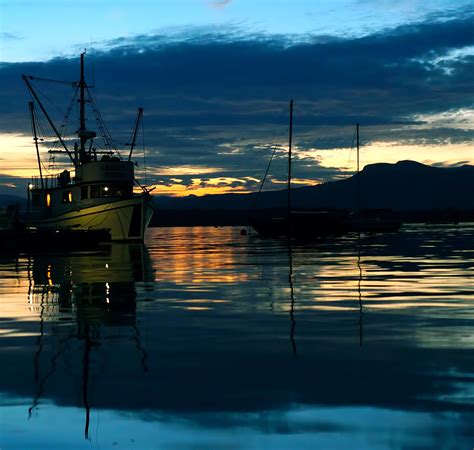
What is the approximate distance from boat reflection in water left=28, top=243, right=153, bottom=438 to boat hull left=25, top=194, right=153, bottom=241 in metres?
37.3

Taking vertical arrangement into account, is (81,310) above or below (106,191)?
below

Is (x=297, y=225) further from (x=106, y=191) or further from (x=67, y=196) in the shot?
(x=67, y=196)

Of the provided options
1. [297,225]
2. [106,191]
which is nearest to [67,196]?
[106,191]

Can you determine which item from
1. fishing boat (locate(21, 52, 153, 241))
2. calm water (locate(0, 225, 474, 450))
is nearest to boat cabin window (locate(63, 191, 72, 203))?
fishing boat (locate(21, 52, 153, 241))

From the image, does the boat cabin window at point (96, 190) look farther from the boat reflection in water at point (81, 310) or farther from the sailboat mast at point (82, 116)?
the boat reflection in water at point (81, 310)

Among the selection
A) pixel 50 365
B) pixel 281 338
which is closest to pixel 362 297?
pixel 281 338

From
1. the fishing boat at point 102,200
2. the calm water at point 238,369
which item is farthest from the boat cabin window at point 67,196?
the calm water at point 238,369

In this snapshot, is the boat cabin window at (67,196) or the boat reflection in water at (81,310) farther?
the boat cabin window at (67,196)

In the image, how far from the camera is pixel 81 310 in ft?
70.8

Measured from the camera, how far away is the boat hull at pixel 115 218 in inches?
3147

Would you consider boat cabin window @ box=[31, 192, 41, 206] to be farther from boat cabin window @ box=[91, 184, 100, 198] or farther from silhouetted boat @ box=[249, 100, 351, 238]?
silhouetted boat @ box=[249, 100, 351, 238]

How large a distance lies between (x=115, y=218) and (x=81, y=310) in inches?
2336

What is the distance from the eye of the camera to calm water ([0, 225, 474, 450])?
9.37 meters

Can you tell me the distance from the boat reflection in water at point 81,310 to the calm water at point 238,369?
6 cm
